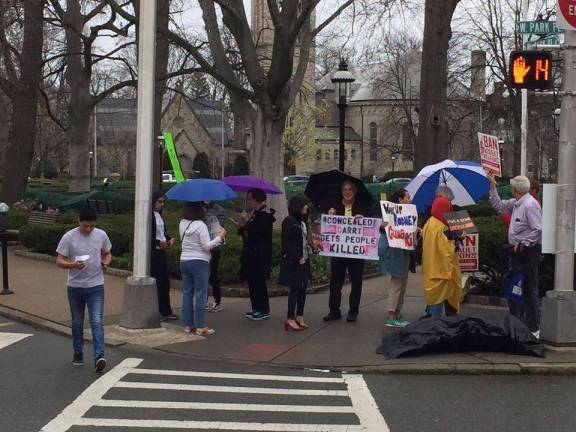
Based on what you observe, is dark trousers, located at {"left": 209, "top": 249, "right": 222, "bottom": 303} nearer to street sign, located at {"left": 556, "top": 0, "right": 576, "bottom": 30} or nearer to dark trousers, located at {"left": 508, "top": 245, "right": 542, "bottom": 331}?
dark trousers, located at {"left": 508, "top": 245, "right": 542, "bottom": 331}

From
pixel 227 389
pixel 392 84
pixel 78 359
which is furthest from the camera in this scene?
pixel 392 84

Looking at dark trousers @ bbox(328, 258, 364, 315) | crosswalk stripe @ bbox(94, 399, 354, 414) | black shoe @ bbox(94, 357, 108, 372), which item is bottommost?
crosswalk stripe @ bbox(94, 399, 354, 414)

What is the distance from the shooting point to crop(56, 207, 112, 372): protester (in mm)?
7270

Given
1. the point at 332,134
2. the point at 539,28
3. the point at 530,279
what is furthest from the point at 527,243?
the point at 332,134

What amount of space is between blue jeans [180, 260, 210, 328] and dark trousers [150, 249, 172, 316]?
0.97 metres

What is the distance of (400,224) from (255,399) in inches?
142

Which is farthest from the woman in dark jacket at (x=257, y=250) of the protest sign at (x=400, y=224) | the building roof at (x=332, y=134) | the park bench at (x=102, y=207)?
the building roof at (x=332, y=134)

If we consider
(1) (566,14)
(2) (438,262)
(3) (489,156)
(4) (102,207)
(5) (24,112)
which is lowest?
(2) (438,262)

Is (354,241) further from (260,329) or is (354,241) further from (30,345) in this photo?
(30,345)

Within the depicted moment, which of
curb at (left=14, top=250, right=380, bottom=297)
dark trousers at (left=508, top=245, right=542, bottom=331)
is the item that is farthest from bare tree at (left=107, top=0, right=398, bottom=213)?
dark trousers at (left=508, top=245, right=542, bottom=331)

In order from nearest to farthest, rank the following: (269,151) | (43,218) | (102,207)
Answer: (269,151) → (43,218) → (102,207)

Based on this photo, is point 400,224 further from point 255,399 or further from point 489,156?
point 255,399

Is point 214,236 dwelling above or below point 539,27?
below

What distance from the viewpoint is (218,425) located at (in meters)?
5.62
